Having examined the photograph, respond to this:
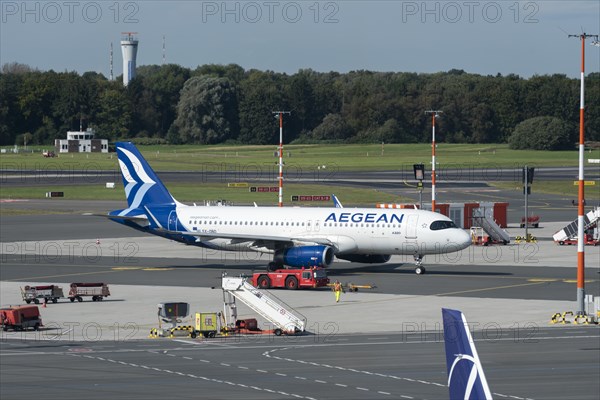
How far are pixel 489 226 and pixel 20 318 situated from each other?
1840 inches

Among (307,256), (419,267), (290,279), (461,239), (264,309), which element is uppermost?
(461,239)

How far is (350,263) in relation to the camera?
248 ft

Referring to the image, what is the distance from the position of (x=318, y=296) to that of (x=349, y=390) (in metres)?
24.7

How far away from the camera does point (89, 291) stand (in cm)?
5766

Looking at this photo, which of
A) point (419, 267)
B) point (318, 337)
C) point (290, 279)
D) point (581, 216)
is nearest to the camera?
point (318, 337)

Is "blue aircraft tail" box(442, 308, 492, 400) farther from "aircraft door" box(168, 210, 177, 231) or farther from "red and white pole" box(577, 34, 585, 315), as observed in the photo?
"aircraft door" box(168, 210, 177, 231)

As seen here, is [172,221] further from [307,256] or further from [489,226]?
[489,226]

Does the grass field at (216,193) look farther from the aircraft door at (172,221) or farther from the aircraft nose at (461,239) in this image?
the aircraft nose at (461,239)

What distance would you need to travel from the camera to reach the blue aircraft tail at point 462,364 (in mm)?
18375

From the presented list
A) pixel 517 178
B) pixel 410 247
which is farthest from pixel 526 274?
pixel 517 178

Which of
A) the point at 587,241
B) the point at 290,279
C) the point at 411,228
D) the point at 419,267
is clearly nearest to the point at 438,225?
the point at 411,228

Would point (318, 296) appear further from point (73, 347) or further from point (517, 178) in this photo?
point (517, 178)

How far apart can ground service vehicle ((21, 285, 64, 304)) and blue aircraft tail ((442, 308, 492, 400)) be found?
40.4m

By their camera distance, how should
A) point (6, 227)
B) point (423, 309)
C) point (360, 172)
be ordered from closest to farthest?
point (423, 309) → point (6, 227) → point (360, 172)
